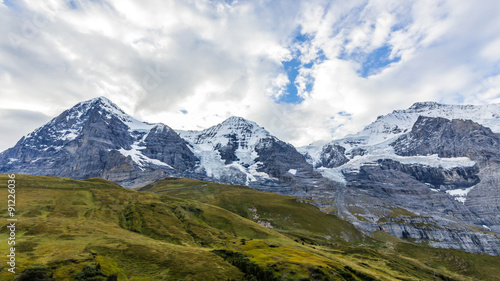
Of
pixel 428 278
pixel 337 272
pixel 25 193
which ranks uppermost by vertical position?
pixel 25 193

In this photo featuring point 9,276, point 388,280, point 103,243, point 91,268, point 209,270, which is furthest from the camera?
point 388,280

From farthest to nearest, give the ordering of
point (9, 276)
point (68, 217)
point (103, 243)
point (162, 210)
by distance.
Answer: point (162, 210), point (68, 217), point (103, 243), point (9, 276)

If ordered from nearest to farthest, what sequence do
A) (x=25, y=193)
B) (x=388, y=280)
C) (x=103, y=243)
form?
1. (x=103, y=243)
2. (x=388, y=280)
3. (x=25, y=193)

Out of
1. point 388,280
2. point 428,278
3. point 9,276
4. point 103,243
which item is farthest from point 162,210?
point 428,278

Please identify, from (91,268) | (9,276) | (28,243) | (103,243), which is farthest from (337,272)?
(28,243)

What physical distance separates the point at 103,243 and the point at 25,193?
89.6m

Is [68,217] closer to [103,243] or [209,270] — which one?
[103,243]

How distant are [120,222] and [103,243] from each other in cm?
3973

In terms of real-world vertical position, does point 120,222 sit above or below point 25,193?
below

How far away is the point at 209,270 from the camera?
73062 mm

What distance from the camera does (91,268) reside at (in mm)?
60969

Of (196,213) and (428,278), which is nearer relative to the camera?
(428,278)

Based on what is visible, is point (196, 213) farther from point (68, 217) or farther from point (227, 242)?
point (68, 217)

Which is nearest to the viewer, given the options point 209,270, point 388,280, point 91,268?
point 91,268
